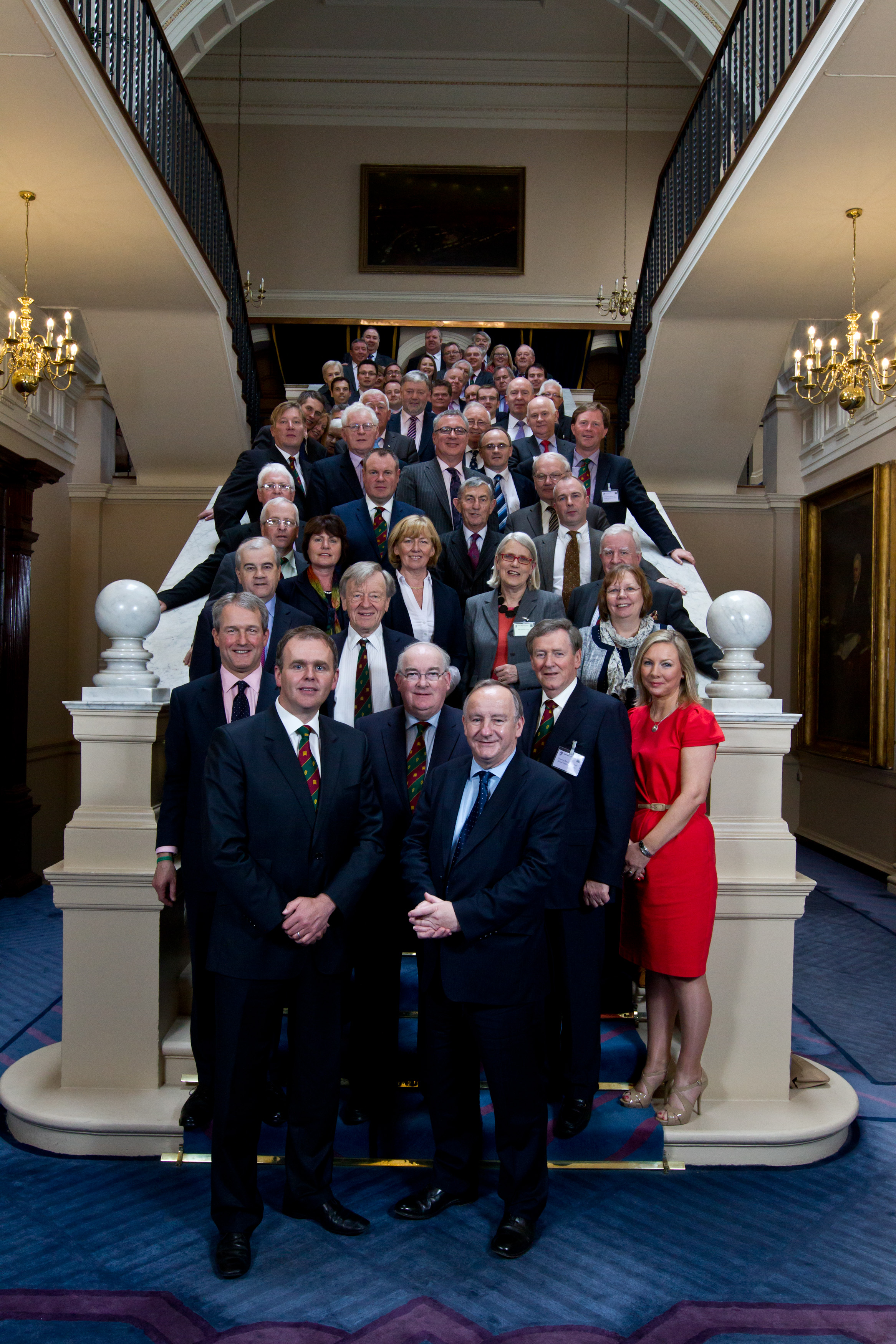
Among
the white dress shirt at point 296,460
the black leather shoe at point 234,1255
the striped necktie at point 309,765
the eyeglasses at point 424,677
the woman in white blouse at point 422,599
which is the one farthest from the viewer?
the white dress shirt at point 296,460

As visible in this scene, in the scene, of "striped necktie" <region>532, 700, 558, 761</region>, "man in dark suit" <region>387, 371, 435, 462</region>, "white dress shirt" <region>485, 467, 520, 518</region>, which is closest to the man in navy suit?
"white dress shirt" <region>485, 467, 520, 518</region>

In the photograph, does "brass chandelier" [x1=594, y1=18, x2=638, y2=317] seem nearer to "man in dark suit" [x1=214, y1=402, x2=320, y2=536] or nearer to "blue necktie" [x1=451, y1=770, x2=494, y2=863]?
"man in dark suit" [x1=214, y1=402, x2=320, y2=536]

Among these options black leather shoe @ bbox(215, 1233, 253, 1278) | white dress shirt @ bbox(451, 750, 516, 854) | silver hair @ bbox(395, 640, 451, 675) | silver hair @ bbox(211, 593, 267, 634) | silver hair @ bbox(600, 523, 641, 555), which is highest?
→ silver hair @ bbox(600, 523, 641, 555)

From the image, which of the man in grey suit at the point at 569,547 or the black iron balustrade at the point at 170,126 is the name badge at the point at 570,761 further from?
the black iron balustrade at the point at 170,126

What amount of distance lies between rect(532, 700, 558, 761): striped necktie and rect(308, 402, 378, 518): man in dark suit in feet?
7.64

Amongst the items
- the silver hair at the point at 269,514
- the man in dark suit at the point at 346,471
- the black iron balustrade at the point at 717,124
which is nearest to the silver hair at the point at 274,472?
the silver hair at the point at 269,514

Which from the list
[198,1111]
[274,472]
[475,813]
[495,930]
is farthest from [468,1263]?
[274,472]

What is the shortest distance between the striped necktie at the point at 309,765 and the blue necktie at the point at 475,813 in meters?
0.40

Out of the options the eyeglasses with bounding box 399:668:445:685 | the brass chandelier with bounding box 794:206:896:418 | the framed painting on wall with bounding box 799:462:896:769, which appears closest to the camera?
the eyeglasses with bounding box 399:668:445:685

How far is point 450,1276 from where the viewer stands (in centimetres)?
258

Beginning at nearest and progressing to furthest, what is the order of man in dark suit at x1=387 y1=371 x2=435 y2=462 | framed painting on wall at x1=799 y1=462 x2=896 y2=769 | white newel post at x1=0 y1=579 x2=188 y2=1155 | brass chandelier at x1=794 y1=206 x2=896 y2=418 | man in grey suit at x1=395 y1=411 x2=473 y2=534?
white newel post at x1=0 y1=579 x2=188 y2=1155, man in grey suit at x1=395 y1=411 x2=473 y2=534, brass chandelier at x1=794 y1=206 x2=896 y2=418, man in dark suit at x1=387 y1=371 x2=435 y2=462, framed painting on wall at x1=799 y1=462 x2=896 y2=769

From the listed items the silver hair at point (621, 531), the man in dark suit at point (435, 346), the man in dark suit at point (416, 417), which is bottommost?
the silver hair at point (621, 531)

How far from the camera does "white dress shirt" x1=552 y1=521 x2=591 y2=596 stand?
15.0 feet

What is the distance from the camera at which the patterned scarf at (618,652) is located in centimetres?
356
